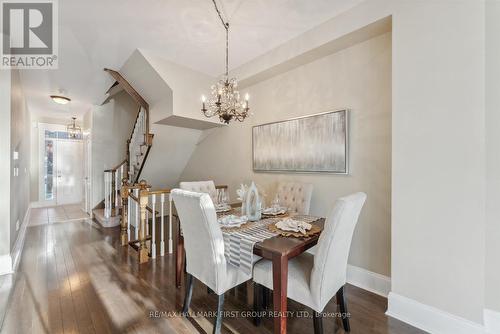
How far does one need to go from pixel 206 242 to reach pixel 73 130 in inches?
304

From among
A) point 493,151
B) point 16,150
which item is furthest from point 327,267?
→ point 16,150

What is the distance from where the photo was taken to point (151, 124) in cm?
407

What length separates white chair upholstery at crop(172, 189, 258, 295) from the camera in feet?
5.05

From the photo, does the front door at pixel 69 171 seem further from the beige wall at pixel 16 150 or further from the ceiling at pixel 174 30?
the ceiling at pixel 174 30

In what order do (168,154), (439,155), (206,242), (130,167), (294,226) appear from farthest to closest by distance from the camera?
1. (130,167)
2. (168,154)
3. (294,226)
4. (439,155)
5. (206,242)

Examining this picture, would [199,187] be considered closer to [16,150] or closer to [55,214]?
[16,150]

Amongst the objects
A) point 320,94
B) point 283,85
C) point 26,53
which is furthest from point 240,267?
point 26,53

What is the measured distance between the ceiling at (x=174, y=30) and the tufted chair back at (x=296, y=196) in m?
1.92

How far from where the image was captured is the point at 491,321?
1.67 metres

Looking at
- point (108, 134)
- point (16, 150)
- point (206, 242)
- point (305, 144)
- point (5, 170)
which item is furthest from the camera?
point (108, 134)

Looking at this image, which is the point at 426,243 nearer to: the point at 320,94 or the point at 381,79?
→ the point at 381,79

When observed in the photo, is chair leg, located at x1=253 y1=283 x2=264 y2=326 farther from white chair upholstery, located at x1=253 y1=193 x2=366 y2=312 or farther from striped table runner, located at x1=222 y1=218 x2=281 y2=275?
striped table runner, located at x1=222 y1=218 x2=281 y2=275

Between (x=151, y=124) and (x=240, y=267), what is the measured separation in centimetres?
341

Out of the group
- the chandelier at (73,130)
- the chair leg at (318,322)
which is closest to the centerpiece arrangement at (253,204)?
the chair leg at (318,322)
